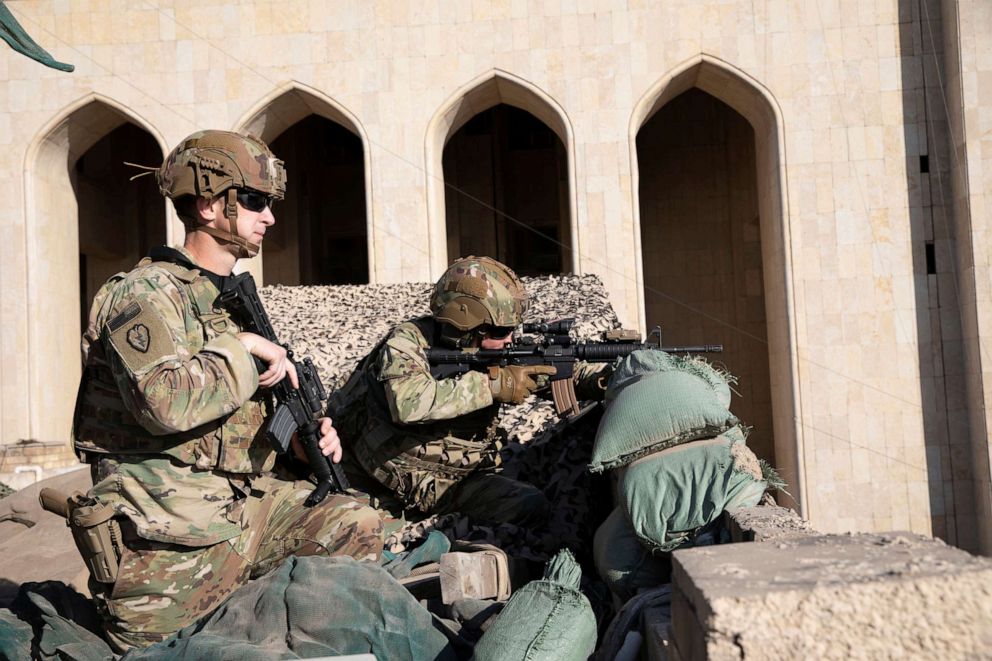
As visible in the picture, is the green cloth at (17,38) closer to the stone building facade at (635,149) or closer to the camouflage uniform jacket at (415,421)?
the stone building facade at (635,149)

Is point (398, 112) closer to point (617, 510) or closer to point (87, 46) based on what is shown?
point (87, 46)

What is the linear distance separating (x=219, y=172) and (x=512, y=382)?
1782 mm

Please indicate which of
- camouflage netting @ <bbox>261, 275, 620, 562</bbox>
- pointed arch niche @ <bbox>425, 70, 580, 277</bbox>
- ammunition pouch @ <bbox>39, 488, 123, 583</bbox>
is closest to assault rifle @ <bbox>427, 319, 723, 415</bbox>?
camouflage netting @ <bbox>261, 275, 620, 562</bbox>

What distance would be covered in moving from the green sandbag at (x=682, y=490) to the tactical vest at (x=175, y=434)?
4.62ft

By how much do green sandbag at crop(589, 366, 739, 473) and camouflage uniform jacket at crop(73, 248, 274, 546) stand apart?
1337 mm

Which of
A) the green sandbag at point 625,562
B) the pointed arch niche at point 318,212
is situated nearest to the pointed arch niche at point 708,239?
the pointed arch niche at point 318,212

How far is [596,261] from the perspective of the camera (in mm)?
12422

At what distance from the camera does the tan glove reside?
4801mm

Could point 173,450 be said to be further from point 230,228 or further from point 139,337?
point 230,228

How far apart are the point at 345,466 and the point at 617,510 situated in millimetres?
1589

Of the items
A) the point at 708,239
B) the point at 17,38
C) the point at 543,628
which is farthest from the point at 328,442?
the point at 708,239

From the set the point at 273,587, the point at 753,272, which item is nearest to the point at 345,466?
the point at 273,587

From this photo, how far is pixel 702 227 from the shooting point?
16.9 metres

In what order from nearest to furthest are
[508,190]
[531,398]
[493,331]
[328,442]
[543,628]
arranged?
1. [543,628]
2. [328,442]
3. [493,331]
4. [531,398]
5. [508,190]
